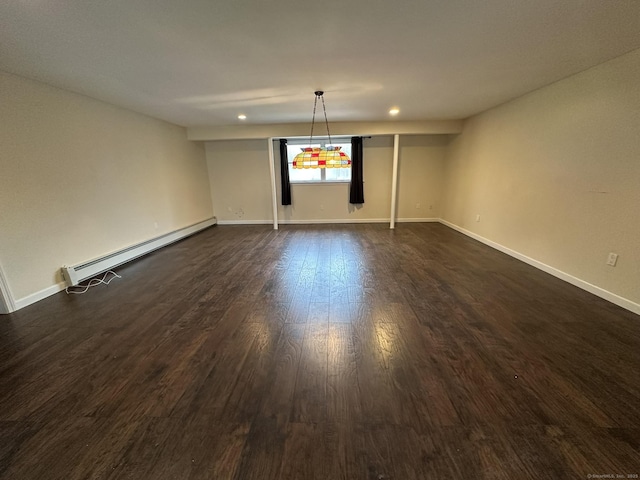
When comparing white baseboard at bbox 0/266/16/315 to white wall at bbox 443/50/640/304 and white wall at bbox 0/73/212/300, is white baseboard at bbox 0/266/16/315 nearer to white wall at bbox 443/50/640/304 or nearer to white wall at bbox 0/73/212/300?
white wall at bbox 0/73/212/300

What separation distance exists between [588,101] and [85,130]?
6084 millimetres

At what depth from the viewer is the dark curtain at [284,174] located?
645 cm

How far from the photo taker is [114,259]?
3842mm

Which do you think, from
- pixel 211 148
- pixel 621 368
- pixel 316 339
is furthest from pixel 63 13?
pixel 211 148

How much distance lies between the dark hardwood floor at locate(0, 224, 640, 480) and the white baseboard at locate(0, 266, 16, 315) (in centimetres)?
23

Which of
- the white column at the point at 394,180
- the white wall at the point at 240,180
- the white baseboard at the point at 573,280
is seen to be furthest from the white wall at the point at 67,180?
the white baseboard at the point at 573,280

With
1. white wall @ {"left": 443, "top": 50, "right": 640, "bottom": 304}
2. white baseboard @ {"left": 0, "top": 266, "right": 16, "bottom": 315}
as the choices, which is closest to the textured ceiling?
white wall @ {"left": 443, "top": 50, "right": 640, "bottom": 304}

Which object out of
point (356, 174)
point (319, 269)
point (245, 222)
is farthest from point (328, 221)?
point (319, 269)

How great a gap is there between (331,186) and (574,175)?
4627mm

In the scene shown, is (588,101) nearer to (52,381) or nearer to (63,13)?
(63,13)

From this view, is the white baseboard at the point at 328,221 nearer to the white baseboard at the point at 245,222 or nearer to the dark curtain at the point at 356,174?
the white baseboard at the point at 245,222

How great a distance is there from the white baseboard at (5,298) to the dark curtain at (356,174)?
5.90 meters

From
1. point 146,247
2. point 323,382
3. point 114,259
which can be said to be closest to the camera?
point 323,382

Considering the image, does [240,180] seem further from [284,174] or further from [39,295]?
[39,295]
